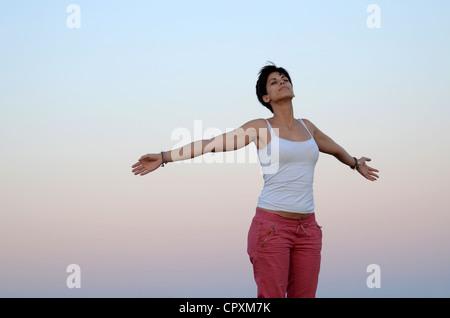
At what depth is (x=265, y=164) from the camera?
4.16 m

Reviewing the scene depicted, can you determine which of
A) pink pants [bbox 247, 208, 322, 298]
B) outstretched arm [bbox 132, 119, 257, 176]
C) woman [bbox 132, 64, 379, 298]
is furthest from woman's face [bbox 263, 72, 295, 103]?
pink pants [bbox 247, 208, 322, 298]

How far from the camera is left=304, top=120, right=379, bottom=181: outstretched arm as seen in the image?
4699 mm

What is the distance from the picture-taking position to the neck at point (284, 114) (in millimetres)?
4373

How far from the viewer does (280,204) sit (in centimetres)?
404

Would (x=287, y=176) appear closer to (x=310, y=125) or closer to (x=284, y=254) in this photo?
(x=284, y=254)

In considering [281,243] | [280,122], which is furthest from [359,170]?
[281,243]

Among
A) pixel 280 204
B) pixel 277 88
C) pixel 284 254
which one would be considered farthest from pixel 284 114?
pixel 284 254

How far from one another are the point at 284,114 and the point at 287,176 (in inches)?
25.0

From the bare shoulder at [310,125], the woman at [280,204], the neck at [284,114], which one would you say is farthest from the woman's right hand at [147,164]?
the bare shoulder at [310,125]

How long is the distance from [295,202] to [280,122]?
2.42 ft

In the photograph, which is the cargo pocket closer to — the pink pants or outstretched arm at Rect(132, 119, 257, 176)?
the pink pants

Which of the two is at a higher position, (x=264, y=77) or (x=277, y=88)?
(x=264, y=77)

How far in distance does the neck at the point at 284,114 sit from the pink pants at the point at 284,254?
2.61ft

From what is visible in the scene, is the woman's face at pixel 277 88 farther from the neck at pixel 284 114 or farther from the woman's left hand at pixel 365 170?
the woman's left hand at pixel 365 170
